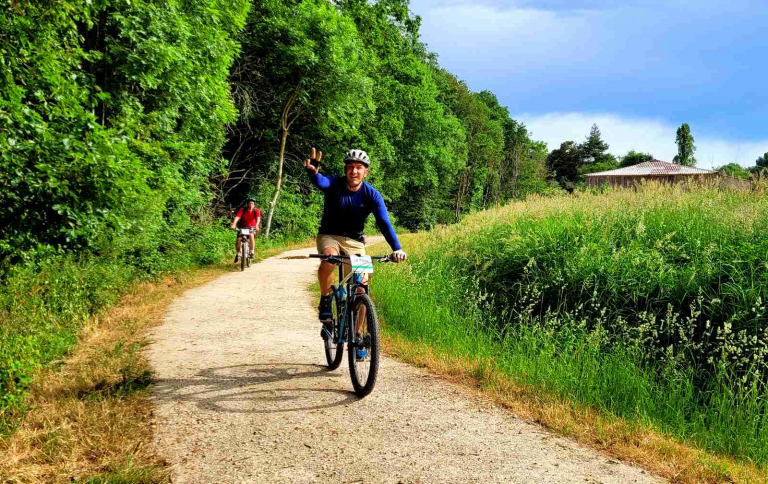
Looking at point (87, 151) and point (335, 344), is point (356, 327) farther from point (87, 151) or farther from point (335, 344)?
point (87, 151)

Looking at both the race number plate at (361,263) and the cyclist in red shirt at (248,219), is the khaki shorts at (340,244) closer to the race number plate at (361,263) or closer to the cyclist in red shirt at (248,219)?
the race number plate at (361,263)

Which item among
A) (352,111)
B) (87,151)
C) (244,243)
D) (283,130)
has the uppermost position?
(352,111)

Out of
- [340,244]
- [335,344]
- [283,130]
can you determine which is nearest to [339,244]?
[340,244]

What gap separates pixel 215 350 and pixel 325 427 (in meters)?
2.82

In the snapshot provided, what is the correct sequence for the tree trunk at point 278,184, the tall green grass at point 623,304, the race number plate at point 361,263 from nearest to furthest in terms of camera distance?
the tall green grass at point 623,304 < the race number plate at point 361,263 < the tree trunk at point 278,184

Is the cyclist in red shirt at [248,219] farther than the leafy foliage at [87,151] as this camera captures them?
Yes

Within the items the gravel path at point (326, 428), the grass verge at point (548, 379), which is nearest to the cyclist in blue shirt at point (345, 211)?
the gravel path at point (326, 428)

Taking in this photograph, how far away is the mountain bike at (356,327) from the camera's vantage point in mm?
4395

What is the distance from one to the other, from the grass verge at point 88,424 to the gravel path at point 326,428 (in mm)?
172

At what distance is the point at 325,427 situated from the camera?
3.78 metres

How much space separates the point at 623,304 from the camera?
7.04m

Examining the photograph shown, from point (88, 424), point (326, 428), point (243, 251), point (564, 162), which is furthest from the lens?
point (564, 162)

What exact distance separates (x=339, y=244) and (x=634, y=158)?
10415 centimetres

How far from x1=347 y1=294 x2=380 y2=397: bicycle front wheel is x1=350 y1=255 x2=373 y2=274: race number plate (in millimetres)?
257
